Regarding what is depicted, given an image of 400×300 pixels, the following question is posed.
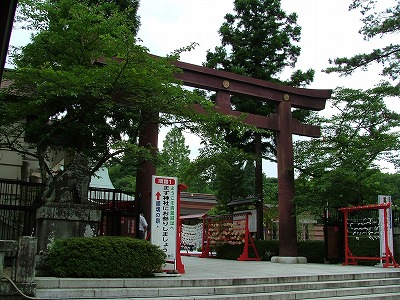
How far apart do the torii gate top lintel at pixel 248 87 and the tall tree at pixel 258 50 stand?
2.91 m

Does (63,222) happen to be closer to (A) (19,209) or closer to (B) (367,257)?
(A) (19,209)

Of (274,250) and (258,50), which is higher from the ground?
(258,50)

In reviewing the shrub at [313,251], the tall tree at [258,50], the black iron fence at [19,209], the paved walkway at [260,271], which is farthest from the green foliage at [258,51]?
the black iron fence at [19,209]

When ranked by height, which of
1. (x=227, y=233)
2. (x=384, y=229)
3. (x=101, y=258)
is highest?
(x=384, y=229)

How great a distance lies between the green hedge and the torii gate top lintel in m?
5.77

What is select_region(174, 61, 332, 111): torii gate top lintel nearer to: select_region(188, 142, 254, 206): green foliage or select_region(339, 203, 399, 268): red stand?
select_region(188, 142, 254, 206): green foliage

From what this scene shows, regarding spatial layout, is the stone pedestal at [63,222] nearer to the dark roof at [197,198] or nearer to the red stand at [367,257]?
the red stand at [367,257]

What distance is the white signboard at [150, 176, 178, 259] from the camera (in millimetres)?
10445

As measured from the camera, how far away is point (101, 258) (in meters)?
9.03

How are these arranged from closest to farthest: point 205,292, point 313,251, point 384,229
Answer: point 205,292 < point 384,229 < point 313,251

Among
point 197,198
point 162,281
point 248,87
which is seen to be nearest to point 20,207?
point 162,281

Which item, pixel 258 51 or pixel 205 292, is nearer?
pixel 205 292

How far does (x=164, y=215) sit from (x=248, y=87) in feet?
25.6

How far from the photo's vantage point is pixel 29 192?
1252 centimetres
